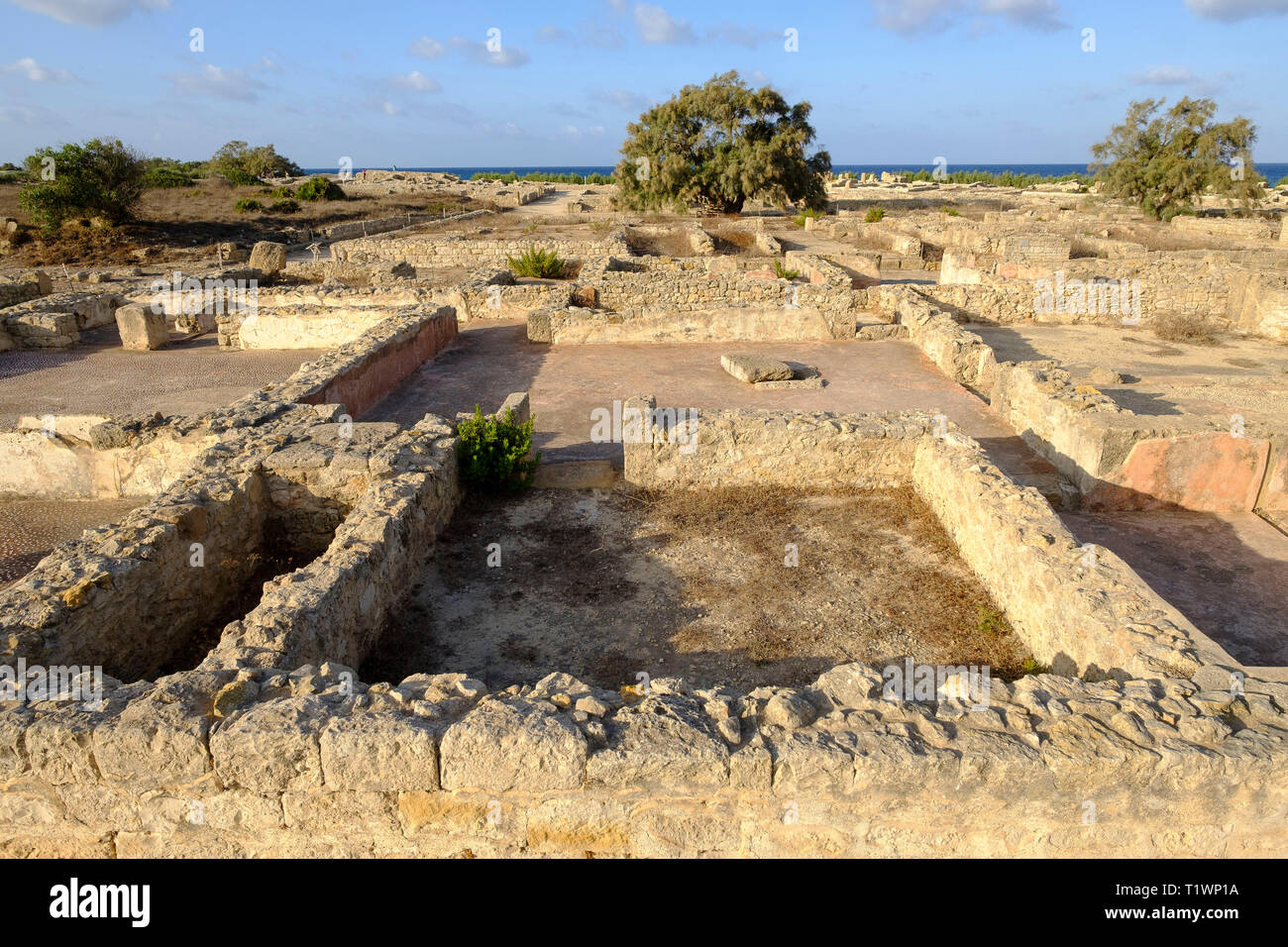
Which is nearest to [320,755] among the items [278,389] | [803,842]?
[803,842]

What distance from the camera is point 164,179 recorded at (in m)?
42.2

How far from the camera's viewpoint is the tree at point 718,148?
Answer: 28.9 metres

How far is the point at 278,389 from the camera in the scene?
8.96 meters

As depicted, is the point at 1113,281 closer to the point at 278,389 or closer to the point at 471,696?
the point at 278,389

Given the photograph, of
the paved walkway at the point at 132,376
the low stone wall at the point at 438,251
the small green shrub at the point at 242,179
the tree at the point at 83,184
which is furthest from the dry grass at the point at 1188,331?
the small green shrub at the point at 242,179

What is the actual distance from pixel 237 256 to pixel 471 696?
24426mm

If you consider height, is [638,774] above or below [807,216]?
below

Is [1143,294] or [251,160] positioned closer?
[1143,294]

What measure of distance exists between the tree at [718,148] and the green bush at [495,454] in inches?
937

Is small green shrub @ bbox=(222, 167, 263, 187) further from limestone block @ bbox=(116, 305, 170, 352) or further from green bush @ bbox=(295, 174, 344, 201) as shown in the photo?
limestone block @ bbox=(116, 305, 170, 352)

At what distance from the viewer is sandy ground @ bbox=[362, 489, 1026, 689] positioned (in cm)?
490

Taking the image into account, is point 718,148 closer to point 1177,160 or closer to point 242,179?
point 1177,160

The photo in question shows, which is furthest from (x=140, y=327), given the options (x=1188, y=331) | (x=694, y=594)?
(x=1188, y=331)

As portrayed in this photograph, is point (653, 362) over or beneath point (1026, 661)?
over
